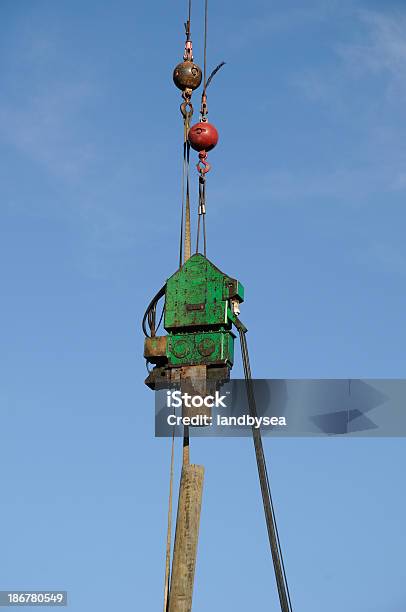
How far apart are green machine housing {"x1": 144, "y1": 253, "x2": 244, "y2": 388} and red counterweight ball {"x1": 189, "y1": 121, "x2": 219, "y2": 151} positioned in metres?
2.16

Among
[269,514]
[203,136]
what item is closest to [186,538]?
[269,514]

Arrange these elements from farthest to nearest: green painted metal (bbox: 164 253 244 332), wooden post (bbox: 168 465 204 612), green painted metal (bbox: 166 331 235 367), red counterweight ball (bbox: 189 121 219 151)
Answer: red counterweight ball (bbox: 189 121 219 151) < green painted metal (bbox: 164 253 244 332) < green painted metal (bbox: 166 331 235 367) < wooden post (bbox: 168 465 204 612)

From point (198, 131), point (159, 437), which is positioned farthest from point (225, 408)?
point (198, 131)

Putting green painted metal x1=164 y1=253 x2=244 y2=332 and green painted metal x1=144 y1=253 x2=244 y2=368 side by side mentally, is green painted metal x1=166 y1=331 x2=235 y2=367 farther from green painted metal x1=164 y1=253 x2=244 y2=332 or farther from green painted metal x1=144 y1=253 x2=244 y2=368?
green painted metal x1=164 y1=253 x2=244 y2=332

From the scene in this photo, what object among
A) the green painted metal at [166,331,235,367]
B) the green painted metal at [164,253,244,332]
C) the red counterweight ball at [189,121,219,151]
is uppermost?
the red counterweight ball at [189,121,219,151]

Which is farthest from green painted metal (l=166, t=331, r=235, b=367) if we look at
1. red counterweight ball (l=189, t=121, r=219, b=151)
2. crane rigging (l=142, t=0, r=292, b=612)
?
red counterweight ball (l=189, t=121, r=219, b=151)

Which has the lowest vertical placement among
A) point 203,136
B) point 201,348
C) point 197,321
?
point 201,348

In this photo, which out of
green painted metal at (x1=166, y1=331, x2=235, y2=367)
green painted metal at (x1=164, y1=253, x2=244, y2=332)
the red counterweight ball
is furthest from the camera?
the red counterweight ball

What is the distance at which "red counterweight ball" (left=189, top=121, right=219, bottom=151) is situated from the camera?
22.1 metres

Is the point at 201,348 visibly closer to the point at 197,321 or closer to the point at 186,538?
the point at 197,321

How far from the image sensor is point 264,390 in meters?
23.8

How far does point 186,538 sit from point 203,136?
701cm

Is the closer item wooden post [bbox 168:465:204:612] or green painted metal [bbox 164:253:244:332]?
wooden post [bbox 168:465:204:612]

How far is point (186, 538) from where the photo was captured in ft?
64.8
